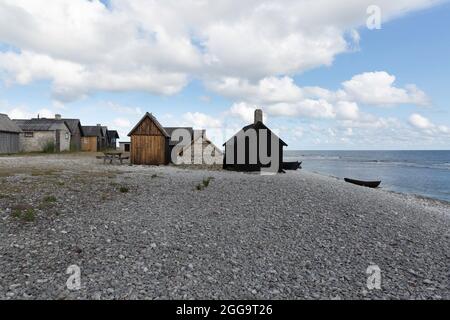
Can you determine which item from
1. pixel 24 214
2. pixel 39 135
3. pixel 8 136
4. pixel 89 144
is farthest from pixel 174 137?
pixel 24 214

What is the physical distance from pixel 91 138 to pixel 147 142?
39.5m

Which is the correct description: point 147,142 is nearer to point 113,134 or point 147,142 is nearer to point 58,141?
point 58,141

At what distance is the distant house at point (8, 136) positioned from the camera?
45.0 m

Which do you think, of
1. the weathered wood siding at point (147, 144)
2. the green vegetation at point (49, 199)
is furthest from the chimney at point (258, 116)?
the green vegetation at point (49, 199)

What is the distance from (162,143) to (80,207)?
2505 cm

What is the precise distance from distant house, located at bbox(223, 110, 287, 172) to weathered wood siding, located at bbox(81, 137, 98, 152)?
158 ft

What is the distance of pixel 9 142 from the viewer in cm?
4716

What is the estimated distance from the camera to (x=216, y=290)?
655 cm

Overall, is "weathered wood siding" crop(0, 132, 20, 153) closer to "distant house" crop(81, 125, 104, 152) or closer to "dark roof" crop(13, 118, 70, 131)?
"dark roof" crop(13, 118, 70, 131)

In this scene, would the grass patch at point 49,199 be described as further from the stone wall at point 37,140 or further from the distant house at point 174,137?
the stone wall at point 37,140

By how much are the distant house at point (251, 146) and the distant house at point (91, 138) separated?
158ft

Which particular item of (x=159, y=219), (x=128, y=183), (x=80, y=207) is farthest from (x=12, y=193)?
(x=159, y=219)

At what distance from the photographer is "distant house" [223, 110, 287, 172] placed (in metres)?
32.6
